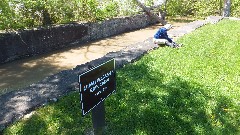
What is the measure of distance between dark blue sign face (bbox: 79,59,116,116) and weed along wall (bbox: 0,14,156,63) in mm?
7371

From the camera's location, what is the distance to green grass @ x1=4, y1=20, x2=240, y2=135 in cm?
532

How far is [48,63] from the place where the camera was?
11086 mm

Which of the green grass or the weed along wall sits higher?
the weed along wall

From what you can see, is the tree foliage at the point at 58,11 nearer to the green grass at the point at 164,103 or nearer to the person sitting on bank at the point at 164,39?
the person sitting on bank at the point at 164,39

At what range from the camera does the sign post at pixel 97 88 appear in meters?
3.94

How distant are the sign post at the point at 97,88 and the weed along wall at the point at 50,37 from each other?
23.7 ft

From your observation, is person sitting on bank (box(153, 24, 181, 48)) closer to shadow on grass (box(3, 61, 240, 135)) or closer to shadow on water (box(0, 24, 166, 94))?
shadow on water (box(0, 24, 166, 94))

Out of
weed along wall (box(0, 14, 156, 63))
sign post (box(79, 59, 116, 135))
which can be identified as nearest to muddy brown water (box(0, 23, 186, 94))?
weed along wall (box(0, 14, 156, 63))

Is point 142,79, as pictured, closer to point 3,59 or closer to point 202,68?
point 202,68

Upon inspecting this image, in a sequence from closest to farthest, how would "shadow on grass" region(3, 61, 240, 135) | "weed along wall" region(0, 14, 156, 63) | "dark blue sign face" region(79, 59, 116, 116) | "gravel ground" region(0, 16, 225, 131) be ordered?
"dark blue sign face" region(79, 59, 116, 116) < "shadow on grass" region(3, 61, 240, 135) < "gravel ground" region(0, 16, 225, 131) < "weed along wall" region(0, 14, 156, 63)

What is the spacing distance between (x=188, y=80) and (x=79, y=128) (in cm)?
344

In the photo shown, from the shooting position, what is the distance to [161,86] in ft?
23.1

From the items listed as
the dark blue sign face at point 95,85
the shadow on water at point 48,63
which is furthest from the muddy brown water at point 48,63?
the dark blue sign face at point 95,85

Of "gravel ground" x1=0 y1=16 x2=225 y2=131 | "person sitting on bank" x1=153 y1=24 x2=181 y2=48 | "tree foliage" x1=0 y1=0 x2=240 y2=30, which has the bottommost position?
"gravel ground" x1=0 y1=16 x2=225 y2=131
